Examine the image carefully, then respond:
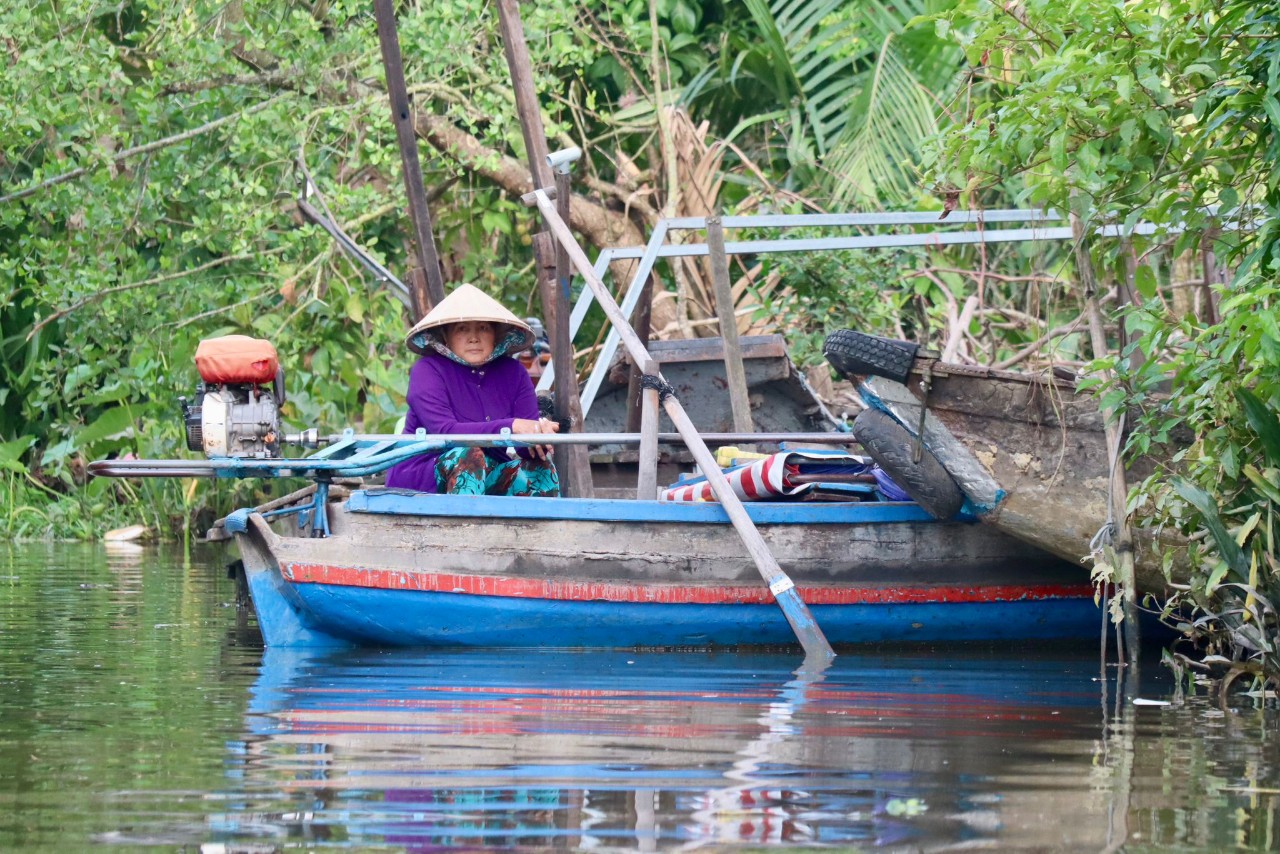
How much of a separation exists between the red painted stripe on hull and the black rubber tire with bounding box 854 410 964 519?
42cm

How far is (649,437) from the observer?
6.62 meters

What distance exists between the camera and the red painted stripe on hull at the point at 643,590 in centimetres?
600

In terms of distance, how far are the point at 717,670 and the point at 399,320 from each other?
5.54m

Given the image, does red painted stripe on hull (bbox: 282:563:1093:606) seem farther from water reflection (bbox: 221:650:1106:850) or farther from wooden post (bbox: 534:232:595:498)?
wooden post (bbox: 534:232:595:498)

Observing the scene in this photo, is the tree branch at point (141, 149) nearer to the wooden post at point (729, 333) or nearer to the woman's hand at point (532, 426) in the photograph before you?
the wooden post at point (729, 333)

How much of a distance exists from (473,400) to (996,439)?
80.6 inches

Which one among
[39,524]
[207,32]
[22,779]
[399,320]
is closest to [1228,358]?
[22,779]

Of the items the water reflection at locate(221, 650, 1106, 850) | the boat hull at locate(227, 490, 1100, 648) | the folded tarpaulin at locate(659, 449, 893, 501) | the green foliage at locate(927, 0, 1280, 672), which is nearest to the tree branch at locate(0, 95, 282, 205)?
the folded tarpaulin at locate(659, 449, 893, 501)

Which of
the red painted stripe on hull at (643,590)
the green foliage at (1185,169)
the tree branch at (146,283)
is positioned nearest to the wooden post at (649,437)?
the red painted stripe on hull at (643,590)

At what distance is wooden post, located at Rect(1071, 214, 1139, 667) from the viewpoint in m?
5.70

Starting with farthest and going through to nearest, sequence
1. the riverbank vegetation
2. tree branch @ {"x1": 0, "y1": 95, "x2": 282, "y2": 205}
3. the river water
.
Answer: tree branch @ {"x1": 0, "y1": 95, "x2": 282, "y2": 205}, the riverbank vegetation, the river water

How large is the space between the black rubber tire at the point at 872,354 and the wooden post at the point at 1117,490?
24.7 inches

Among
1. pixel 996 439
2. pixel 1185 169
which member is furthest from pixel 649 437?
pixel 1185 169

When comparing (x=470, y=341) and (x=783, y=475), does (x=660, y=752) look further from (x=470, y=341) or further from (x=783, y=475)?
(x=470, y=341)
